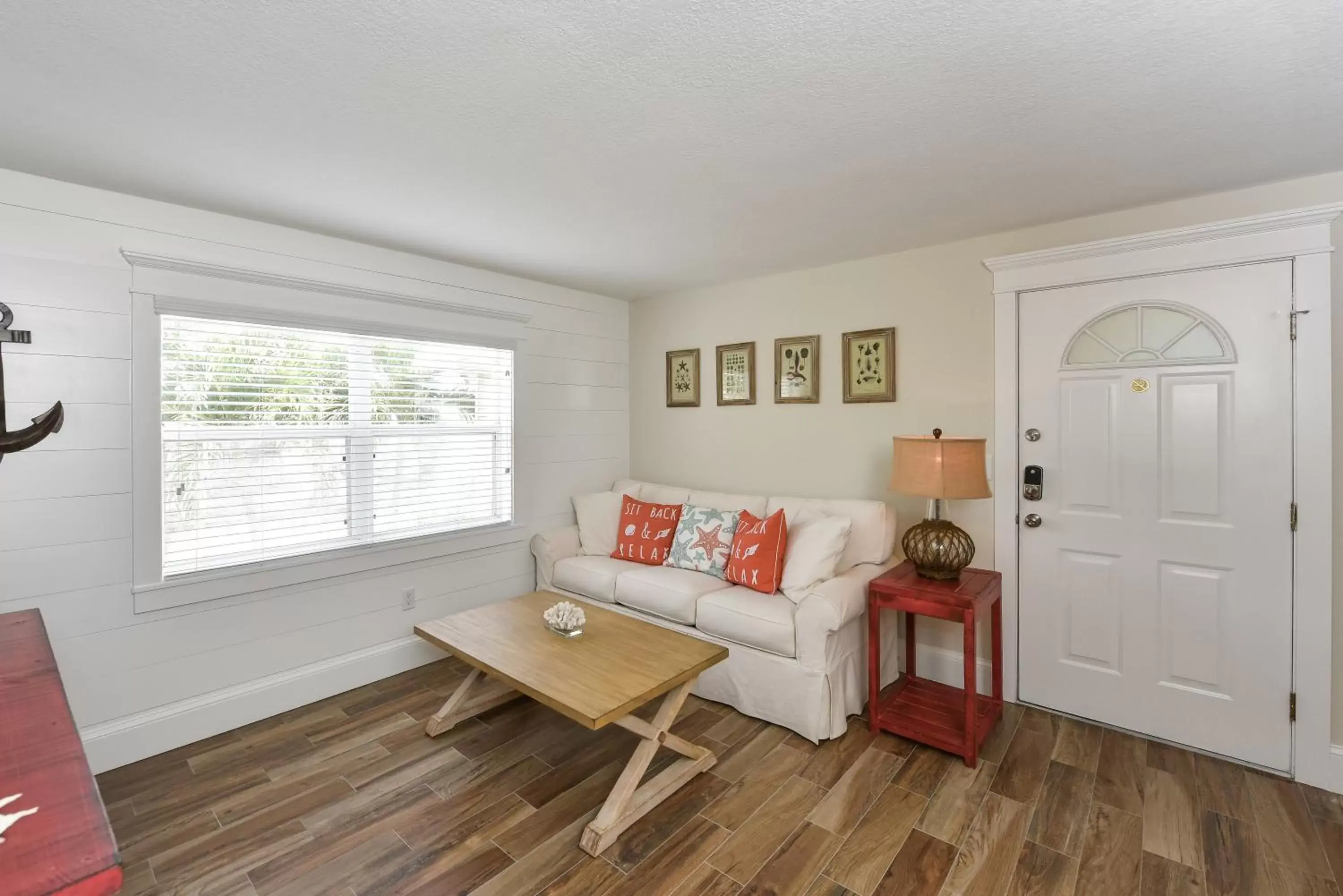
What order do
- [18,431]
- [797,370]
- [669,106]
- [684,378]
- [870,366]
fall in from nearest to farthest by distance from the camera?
[18,431] < [669,106] < [870,366] < [797,370] < [684,378]

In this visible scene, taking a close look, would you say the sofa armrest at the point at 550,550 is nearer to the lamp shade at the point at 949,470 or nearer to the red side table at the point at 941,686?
the red side table at the point at 941,686

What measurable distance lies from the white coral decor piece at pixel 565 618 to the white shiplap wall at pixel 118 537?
4.00ft

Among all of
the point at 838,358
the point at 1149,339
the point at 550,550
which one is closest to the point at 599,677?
the point at 550,550

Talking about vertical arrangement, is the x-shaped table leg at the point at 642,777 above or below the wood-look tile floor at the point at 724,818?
above

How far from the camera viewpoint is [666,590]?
3189 mm

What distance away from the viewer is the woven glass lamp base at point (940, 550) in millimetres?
2723

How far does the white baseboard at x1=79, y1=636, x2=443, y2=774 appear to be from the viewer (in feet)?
8.02

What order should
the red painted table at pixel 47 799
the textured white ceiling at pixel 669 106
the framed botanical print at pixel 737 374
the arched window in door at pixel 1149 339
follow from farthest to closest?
the framed botanical print at pixel 737 374, the arched window in door at pixel 1149 339, the textured white ceiling at pixel 669 106, the red painted table at pixel 47 799

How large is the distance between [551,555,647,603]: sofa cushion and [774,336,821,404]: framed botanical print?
140 cm

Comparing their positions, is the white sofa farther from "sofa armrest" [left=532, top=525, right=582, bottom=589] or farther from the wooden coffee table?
the wooden coffee table

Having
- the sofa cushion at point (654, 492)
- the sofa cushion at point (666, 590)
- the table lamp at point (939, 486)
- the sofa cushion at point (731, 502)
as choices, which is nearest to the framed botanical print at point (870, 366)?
the table lamp at point (939, 486)

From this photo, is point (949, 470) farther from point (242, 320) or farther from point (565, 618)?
point (242, 320)

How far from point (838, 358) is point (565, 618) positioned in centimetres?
216

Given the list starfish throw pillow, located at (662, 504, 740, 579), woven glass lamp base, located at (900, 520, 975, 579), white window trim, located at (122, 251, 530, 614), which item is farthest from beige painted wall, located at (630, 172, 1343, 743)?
white window trim, located at (122, 251, 530, 614)
